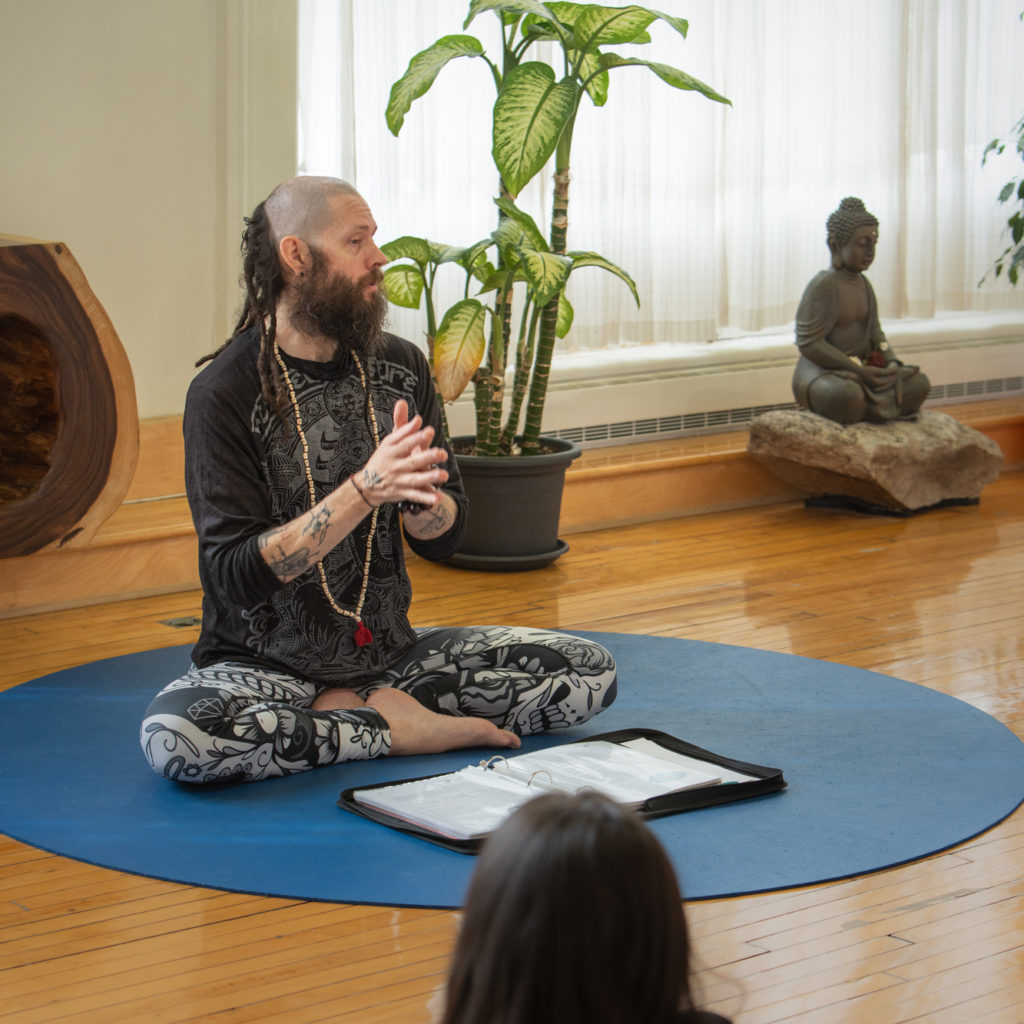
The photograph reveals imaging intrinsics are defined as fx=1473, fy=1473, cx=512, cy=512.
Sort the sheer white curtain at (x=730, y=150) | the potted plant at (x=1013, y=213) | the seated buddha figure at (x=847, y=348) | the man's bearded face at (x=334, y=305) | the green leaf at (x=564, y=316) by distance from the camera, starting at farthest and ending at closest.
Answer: the potted plant at (x=1013, y=213)
the seated buddha figure at (x=847, y=348)
the sheer white curtain at (x=730, y=150)
the green leaf at (x=564, y=316)
the man's bearded face at (x=334, y=305)

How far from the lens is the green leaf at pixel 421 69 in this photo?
366cm

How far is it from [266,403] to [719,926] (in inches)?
42.5

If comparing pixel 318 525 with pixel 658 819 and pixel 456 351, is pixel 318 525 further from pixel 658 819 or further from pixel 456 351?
pixel 456 351

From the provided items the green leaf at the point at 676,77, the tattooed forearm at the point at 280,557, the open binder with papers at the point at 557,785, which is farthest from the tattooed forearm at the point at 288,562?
the green leaf at the point at 676,77

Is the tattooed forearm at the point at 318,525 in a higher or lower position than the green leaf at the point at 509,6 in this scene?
lower

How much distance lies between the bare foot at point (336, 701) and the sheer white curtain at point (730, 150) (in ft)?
7.42

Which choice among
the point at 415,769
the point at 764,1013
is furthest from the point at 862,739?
the point at 764,1013

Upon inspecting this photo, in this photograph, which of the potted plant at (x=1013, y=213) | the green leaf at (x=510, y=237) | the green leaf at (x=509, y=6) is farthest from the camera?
the potted plant at (x=1013, y=213)

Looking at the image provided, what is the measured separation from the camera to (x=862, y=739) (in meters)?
2.55

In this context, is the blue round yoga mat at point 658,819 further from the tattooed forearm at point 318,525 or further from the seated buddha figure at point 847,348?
the seated buddha figure at point 847,348

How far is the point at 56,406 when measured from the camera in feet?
10.9

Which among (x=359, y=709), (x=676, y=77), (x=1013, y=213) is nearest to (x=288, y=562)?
(x=359, y=709)

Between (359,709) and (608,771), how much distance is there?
0.43m

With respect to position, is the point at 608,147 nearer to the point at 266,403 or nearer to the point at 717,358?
the point at 717,358
